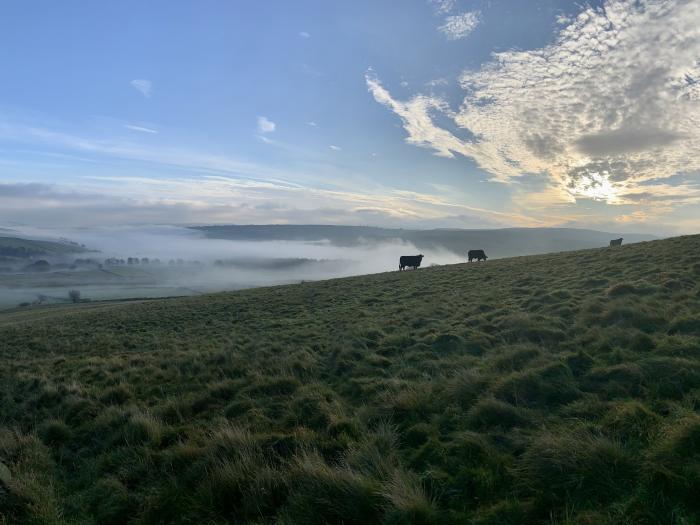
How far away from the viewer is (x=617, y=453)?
4.03 m

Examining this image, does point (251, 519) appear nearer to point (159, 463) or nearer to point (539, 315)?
point (159, 463)

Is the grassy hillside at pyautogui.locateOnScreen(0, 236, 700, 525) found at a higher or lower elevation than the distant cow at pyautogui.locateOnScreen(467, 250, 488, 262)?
lower

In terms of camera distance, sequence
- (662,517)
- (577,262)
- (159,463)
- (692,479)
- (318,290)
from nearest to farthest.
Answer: (662,517), (692,479), (159,463), (577,262), (318,290)

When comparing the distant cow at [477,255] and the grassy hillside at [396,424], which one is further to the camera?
the distant cow at [477,255]

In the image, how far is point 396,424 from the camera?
6082mm

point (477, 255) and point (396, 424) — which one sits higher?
point (477, 255)

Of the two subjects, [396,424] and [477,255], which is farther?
[477,255]

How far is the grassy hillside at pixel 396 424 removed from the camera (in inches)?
158

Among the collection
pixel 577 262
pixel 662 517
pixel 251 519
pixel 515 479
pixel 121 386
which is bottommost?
pixel 121 386

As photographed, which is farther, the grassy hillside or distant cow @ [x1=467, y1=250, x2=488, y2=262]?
distant cow @ [x1=467, y1=250, x2=488, y2=262]

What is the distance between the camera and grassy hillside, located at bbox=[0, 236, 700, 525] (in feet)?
13.2

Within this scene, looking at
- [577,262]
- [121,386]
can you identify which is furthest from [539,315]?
[577,262]

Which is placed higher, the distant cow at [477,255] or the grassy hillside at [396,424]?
the distant cow at [477,255]

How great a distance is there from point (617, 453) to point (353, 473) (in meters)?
2.94
